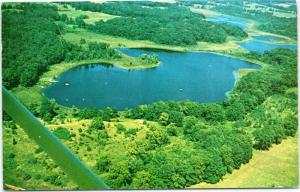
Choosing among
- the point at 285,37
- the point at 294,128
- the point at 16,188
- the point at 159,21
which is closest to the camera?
the point at 16,188

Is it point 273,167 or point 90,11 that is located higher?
point 90,11

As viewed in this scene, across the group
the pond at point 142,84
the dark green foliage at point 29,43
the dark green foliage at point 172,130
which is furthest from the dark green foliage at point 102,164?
the dark green foliage at point 29,43

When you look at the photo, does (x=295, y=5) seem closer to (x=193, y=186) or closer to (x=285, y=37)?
(x=285, y=37)

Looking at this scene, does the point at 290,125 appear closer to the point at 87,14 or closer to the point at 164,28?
the point at 164,28

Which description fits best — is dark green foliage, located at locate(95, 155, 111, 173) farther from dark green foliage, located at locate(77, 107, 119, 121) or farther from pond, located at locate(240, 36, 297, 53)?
pond, located at locate(240, 36, 297, 53)

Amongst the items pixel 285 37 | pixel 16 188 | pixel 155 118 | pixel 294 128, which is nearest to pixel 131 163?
pixel 155 118

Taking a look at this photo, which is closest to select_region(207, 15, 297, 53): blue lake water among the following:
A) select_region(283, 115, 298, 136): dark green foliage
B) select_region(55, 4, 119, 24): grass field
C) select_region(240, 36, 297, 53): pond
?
select_region(240, 36, 297, 53): pond

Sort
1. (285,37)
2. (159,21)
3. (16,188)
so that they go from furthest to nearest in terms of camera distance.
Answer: (159,21)
(285,37)
(16,188)
